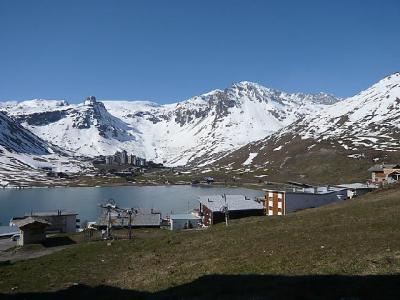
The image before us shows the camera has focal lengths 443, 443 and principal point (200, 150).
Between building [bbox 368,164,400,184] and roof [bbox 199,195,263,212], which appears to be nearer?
roof [bbox 199,195,263,212]

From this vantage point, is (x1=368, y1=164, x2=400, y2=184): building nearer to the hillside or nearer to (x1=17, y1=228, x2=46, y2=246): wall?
the hillside

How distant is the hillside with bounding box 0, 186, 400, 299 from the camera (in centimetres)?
2072

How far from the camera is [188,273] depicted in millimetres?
29375

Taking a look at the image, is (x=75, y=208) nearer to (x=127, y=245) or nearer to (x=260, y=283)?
(x=127, y=245)

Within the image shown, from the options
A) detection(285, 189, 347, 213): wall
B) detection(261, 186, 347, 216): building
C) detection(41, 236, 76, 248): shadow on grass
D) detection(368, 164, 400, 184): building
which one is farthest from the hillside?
detection(368, 164, 400, 184): building

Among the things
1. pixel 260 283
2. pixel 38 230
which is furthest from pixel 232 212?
pixel 260 283

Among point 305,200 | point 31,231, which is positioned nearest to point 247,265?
point 31,231

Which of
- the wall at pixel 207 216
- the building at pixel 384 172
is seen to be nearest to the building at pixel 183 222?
the wall at pixel 207 216

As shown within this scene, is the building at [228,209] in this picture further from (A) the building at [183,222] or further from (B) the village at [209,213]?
(A) the building at [183,222]

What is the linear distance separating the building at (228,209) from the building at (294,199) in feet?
13.6

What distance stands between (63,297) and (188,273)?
831 cm

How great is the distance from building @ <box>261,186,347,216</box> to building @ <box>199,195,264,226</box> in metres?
4.14

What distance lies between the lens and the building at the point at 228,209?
8731 centimetres

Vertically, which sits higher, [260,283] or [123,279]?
[260,283]
